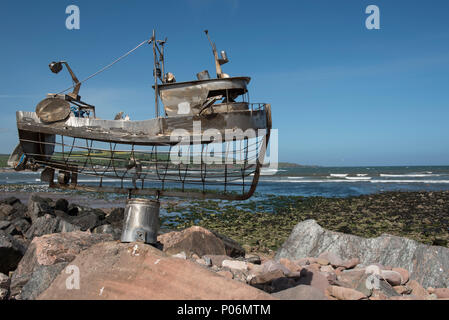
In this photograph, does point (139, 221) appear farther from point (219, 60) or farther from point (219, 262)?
point (219, 60)

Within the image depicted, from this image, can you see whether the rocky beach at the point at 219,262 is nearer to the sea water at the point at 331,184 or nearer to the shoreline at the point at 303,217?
the shoreline at the point at 303,217

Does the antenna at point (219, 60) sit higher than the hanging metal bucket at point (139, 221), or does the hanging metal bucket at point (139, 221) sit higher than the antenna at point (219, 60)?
the antenna at point (219, 60)

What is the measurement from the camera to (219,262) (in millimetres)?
7086

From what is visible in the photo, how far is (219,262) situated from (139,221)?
2575mm

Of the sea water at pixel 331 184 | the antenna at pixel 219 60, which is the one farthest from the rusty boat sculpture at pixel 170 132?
the sea water at pixel 331 184

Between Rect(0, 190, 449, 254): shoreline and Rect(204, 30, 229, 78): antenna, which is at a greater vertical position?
Rect(204, 30, 229, 78): antenna

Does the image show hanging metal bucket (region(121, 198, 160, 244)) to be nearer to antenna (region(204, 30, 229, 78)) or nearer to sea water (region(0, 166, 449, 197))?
antenna (region(204, 30, 229, 78))

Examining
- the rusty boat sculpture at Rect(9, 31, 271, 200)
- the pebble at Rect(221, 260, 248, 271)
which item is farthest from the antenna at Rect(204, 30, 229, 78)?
the pebble at Rect(221, 260, 248, 271)

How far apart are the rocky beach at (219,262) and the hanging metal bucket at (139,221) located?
0.83 feet

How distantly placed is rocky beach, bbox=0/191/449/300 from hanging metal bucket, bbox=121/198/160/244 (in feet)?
0.83

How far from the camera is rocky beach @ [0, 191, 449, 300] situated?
14.0 feet

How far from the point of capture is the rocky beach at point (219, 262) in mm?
4258

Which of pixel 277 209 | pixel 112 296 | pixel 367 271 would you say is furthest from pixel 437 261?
pixel 277 209
